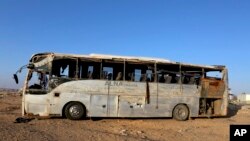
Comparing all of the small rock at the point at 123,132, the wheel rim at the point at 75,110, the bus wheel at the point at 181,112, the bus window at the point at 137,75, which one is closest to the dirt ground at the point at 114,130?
the small rock at the point at 123,132

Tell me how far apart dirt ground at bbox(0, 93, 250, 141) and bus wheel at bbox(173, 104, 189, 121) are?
0.36m

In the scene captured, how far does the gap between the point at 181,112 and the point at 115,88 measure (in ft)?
12.8

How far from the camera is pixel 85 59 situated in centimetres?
1855

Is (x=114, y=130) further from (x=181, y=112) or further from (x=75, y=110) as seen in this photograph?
(x=181, y=112)

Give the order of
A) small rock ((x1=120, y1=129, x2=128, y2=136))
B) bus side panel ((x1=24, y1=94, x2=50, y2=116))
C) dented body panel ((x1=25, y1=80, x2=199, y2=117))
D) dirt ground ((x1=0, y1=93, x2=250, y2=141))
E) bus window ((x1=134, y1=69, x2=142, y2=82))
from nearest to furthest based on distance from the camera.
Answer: dirt ground ((x1=0, y1=93, x2=250, y2=141)) < small rock ((x1=120, y1=129, x2=128, y2=136)) < bus side panel ((x1=24, y1=94, x2=50, y2=116)) < dented body panel ((x1=25, y1=80, x2=199, y2=117)) < bus window ((x1=134, y1=69, x2=142, y2=82))

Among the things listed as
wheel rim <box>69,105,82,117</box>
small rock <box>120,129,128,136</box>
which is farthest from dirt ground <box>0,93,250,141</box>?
wheel rim <box>69,105,82,117</box>

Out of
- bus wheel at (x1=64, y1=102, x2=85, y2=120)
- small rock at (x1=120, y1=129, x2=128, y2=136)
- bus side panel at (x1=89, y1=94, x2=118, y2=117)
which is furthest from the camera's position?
bus side panel at (x1=89, y1=94, x2=118, y2=117)

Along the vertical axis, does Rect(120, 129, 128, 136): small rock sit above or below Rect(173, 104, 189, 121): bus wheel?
below

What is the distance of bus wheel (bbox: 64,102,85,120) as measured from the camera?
59.4 feet

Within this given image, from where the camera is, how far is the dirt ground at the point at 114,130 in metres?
13.1

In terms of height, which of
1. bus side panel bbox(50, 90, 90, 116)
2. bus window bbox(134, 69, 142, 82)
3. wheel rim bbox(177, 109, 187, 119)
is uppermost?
bus window bbox(134, 69, 142, 82)

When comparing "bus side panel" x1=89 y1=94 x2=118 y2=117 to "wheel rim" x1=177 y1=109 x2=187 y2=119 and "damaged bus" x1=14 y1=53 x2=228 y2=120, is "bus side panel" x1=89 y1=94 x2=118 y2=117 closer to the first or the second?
"damaged bus" x1=14 y1=53 x2=228 y2=120

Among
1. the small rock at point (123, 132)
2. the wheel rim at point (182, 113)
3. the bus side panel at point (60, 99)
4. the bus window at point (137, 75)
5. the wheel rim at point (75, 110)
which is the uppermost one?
the bus window at point (137, 75)

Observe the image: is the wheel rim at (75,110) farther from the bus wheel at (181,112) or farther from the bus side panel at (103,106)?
the bus wheel at (181,112)
